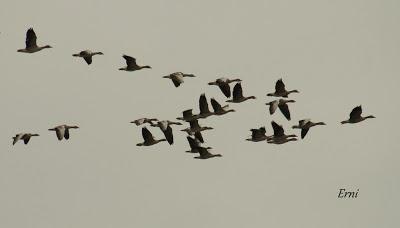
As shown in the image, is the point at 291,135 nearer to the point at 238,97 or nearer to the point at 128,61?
the point at 238,97

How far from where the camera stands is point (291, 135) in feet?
222

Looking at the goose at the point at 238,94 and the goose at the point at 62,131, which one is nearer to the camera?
the goose at the point at 62,131

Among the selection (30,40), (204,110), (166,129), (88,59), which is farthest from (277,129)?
(30,40)

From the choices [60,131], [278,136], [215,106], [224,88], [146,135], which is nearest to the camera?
[224,88]

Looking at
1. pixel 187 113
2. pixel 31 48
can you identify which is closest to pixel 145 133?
pixel 187 113

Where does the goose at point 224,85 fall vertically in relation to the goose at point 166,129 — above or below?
above

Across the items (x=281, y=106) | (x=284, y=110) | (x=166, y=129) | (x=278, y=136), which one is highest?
(x=281, y=106)

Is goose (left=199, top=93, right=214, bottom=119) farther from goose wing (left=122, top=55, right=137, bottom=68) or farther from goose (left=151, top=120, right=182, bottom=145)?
goose wing (left=122, top=55, right=137, bottom=68)

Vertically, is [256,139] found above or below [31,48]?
below

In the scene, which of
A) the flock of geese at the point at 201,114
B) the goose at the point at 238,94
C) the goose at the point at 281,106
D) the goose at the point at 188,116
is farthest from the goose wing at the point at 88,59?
the goose at the point at 281,106

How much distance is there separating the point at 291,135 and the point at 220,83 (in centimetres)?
547

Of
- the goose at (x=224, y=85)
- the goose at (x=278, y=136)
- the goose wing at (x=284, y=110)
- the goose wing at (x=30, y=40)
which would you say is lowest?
the goose at (x=278, y=136)

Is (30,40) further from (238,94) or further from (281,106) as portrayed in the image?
(281,106)

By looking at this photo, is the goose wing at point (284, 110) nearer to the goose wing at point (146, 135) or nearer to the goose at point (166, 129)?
the goose at point (166, 129)
